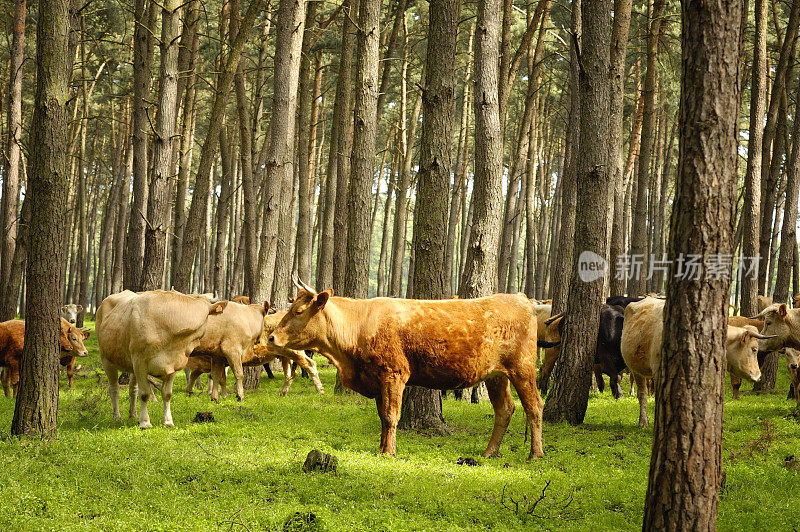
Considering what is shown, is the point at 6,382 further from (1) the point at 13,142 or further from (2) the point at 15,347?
(1) the point at 13,142

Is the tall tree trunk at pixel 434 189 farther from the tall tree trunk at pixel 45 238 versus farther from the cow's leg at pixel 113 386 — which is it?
the tall tree trunk at pixel 45 238

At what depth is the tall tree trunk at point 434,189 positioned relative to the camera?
9133 millimetres

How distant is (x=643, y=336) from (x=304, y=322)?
5464 millimetres

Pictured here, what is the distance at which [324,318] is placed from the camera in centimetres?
790

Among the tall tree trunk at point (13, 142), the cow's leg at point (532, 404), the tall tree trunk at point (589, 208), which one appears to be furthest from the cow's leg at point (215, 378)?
the tall tree trunk at point (13, 142)

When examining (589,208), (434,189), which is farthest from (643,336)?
(434,189)

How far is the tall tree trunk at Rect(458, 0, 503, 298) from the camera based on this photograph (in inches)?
425

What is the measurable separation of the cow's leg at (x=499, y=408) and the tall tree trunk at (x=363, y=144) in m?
3.98

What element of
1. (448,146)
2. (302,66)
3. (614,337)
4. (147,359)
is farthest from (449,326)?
(302,66)

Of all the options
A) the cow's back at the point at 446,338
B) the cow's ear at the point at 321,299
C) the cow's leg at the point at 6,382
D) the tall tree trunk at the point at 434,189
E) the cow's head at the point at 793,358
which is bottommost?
the cow's leg at the point at 6,382

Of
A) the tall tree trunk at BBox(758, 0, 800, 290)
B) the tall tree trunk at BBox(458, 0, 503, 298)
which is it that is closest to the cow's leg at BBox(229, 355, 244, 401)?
the tall tree trunk at BBox(458, 0, 503, 298)

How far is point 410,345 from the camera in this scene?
7.78 m

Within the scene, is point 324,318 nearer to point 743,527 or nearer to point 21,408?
point 21,408

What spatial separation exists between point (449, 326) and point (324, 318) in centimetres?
148
